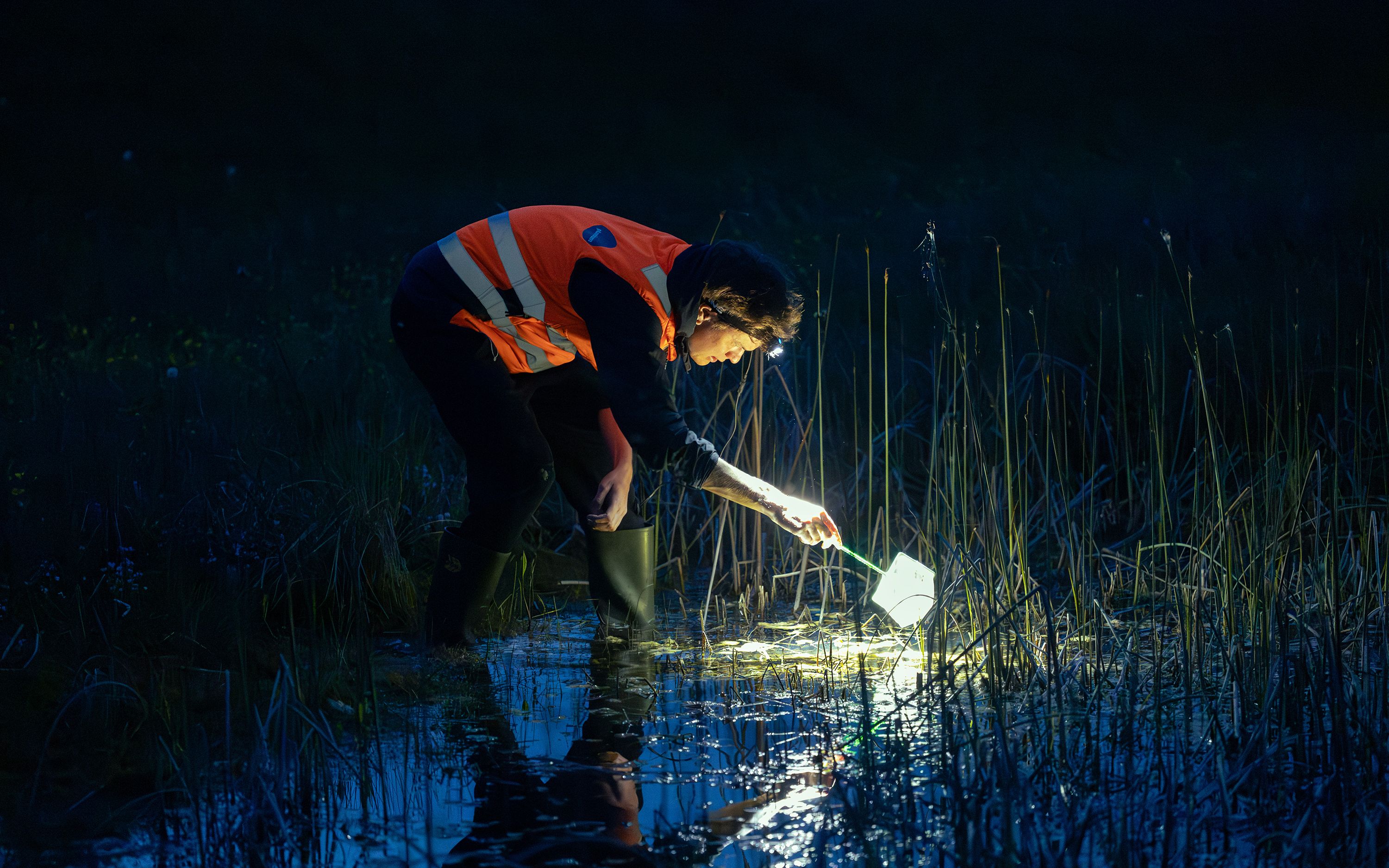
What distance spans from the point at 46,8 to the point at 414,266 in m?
11.8

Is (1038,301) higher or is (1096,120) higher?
(1096,120)

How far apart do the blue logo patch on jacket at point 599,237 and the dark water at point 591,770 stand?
3.63ft

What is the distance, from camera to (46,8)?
1266 centimetres

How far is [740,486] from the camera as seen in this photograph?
2982 mm

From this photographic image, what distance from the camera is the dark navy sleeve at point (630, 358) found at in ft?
9.31

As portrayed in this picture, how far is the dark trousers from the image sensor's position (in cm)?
311

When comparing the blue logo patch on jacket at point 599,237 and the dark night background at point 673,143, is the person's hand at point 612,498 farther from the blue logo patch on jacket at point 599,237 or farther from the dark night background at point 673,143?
the dark night background at point 673,143

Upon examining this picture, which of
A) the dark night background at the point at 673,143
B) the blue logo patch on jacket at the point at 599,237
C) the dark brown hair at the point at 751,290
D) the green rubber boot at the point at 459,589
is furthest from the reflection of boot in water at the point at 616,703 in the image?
Answer: the dark night background at the point at 673,143

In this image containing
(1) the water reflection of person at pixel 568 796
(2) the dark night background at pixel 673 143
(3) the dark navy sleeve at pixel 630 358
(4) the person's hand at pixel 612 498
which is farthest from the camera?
(2) the dark night background at pixel 673 143

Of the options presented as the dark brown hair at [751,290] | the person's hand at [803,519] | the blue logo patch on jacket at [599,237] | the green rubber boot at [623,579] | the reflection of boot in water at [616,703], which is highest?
the blue logo patch on jacket at [599,237]

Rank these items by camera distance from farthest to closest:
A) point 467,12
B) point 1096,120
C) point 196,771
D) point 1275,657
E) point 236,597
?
point 467,12 → point 1096,120 → point 236,597 → point 1275,657 → point 196,771

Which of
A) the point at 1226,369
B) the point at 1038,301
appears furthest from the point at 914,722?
the point at 1038,301

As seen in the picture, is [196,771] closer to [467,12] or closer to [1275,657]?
[1275,657]

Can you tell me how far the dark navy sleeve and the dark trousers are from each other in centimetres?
36
